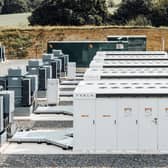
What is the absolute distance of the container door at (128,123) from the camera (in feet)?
66.5

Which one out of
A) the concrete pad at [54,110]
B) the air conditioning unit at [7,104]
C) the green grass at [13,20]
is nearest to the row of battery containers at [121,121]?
the air conditioning unit at [7,104]

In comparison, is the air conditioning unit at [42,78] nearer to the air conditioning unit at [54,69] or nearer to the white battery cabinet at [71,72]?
the air conditioning unit at [54,69]

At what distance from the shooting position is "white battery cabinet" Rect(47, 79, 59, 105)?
107 feet

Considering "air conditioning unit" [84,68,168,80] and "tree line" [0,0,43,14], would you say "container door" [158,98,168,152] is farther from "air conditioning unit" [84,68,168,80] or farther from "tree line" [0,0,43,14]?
"tree line" [0,0,43,14]

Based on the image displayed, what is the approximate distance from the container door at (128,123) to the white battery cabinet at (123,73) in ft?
16.8

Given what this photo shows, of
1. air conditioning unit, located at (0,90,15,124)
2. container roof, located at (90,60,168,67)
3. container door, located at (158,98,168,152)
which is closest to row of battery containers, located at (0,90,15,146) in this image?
air conditioning unit, located at (0,90,15,124)

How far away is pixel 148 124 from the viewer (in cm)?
2028

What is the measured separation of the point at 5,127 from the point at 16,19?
85.6 metres

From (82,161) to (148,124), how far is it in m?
2.46

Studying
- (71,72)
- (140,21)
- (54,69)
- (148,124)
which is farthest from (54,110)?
(140,21)

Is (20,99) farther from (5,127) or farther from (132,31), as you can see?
(132,31)

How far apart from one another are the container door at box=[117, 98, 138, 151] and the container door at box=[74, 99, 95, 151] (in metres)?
0.84

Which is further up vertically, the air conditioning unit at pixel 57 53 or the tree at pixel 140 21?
the tree at pixel 140 21

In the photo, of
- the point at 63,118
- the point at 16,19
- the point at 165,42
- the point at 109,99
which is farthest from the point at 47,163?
the point at 16,19
